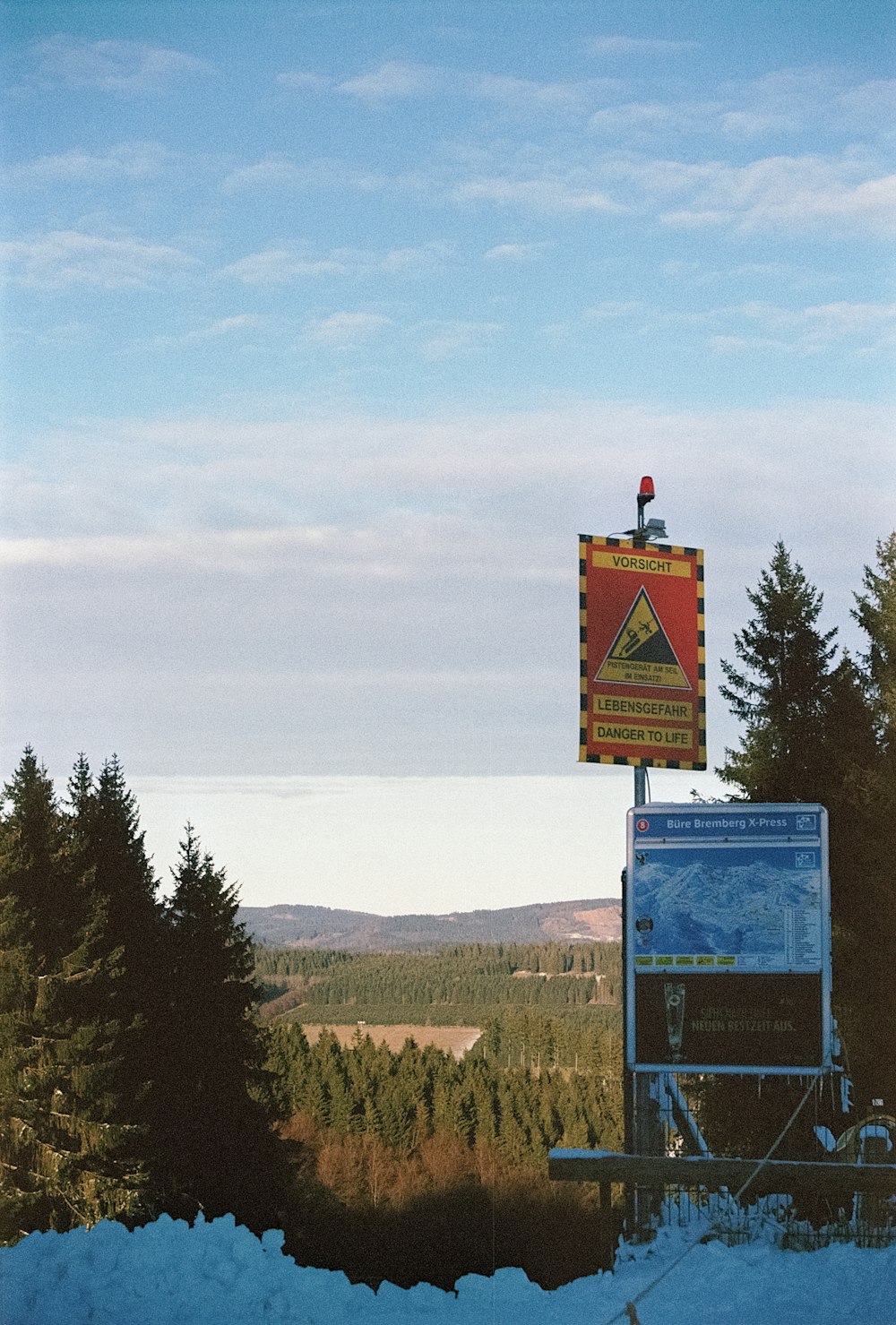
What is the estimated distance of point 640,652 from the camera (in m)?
13.2

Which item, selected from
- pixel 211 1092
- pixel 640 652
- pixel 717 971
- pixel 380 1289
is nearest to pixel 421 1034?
pixel 211 1092

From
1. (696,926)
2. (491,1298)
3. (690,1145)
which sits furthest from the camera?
(690,1145)

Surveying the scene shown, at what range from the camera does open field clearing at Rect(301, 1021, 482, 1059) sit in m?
155

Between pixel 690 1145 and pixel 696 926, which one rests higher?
pixel 696 926

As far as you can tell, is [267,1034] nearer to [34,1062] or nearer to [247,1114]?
[247,1114]

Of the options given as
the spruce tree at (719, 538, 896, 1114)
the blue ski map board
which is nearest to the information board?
Answer: the blue ski map board

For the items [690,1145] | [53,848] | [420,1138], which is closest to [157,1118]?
[53,848]

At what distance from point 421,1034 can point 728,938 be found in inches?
6431

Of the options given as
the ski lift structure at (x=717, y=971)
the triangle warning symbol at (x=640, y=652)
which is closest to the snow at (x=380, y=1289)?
the ski lift structure at (x=717, y=971)

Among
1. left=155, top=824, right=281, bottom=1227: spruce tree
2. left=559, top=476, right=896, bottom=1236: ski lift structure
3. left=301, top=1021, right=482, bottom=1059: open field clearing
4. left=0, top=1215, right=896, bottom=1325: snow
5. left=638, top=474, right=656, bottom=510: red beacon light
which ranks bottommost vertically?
left=301, top=1021, right=482, bottom=1059: open field clearing

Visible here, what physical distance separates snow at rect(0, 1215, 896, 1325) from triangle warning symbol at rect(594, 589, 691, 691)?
4.73m

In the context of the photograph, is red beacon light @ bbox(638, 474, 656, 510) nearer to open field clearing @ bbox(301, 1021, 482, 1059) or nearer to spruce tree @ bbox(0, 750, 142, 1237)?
spruce tree @ bbox(0, 750, 142, 1237)

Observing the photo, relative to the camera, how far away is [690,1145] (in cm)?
1243

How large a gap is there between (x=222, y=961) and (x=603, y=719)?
28.2 meters
